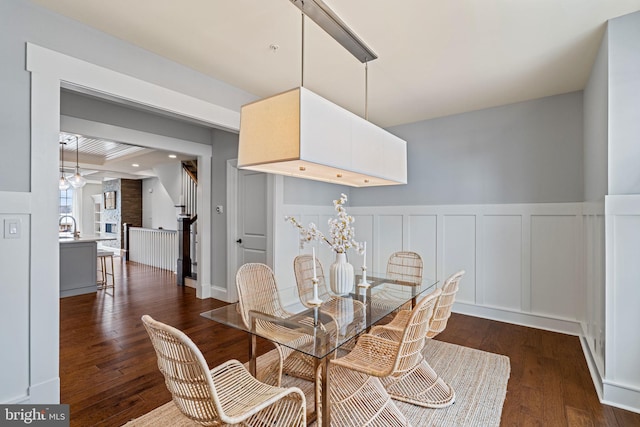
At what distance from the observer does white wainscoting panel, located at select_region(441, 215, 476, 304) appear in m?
3.88

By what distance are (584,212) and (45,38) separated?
4702 millimetres

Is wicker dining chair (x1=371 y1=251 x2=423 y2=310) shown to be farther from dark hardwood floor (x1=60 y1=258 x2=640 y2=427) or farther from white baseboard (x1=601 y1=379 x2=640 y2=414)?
white baseboard (x1=601 y1=379 x2=640 y2=414)

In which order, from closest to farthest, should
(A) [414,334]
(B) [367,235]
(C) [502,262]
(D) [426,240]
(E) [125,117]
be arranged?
(A) [414,334] < (C) [502,262] < (E) [125,117] < (D) [426,240] < (B) [367,235]

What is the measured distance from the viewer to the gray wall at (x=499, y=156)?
10.9 ft

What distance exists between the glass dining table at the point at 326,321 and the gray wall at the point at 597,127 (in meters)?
1.67

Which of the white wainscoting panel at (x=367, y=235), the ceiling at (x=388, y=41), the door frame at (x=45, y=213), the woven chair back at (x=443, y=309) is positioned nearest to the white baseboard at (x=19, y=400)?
the door frame at (x=45, y=213)

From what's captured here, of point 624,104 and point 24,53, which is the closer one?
point 24,53

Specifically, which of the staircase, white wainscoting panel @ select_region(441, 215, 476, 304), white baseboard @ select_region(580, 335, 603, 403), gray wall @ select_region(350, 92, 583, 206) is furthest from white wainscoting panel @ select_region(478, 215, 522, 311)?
the staircase

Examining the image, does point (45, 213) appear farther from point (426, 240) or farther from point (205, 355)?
point (426, 240)

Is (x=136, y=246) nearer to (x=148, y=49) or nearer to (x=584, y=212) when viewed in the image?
(x=148, y=49)

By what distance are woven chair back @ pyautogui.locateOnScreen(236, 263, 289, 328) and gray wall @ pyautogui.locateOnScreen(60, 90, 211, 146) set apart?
113 inches

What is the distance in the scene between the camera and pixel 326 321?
74.2 inches

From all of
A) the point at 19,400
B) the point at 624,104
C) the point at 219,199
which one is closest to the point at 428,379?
the point at 624,104

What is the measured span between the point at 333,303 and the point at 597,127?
2590 millimetres
